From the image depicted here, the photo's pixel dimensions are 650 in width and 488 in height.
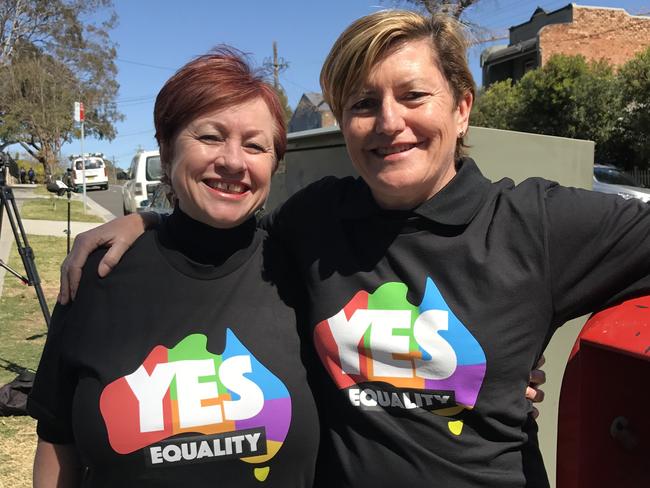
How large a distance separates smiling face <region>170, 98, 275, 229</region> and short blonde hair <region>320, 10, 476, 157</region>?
0.81 feet

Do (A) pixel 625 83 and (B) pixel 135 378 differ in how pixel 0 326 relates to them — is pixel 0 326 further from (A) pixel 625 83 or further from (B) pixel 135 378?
(A) pixel 625 83

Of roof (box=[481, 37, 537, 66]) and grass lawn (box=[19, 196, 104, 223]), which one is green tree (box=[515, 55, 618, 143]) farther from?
grass lawn (box=[19, 196, 104, 223])

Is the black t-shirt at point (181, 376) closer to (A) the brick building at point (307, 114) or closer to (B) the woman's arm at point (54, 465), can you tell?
(B) the woman's arm at point (54, 465)

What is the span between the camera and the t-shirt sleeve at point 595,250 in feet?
4.32

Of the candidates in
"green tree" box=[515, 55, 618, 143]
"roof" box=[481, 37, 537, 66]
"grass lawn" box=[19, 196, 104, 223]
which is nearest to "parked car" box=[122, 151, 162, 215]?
"grass lawn" box=[19, 196, 104, 223]

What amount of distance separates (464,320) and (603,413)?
1.37ft

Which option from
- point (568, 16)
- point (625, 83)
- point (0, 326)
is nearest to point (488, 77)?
point (568, 16)

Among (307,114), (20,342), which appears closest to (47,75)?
(307,114)

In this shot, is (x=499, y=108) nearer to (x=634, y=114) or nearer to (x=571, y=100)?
(x=571, y=100)

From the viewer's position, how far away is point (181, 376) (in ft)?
4.84

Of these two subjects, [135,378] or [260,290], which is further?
[260,290]

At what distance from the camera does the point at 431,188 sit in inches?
60.6

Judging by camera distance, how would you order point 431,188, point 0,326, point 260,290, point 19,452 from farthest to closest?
point 0,326 < point 19,452 < point 260,290 < point 431,188

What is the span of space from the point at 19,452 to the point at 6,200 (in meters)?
1.72
